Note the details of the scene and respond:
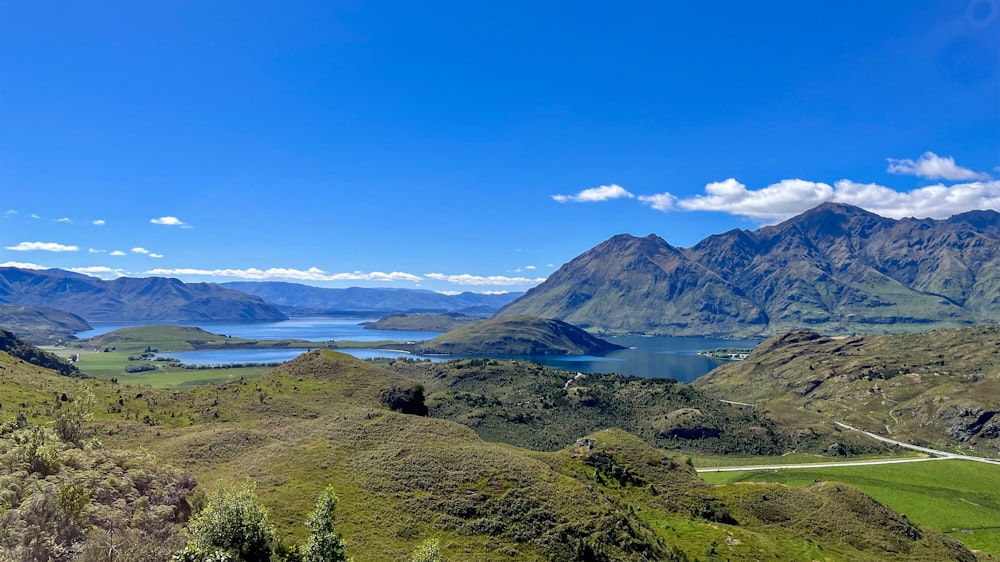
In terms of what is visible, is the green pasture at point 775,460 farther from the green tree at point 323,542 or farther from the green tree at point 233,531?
the green tree at point 233,531

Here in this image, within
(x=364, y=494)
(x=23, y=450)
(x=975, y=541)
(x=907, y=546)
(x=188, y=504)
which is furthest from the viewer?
(x=975, y=541)

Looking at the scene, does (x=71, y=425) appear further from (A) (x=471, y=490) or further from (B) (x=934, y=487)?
(B) (x=934, y=487)

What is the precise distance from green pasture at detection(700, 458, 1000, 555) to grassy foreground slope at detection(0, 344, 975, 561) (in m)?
35.2

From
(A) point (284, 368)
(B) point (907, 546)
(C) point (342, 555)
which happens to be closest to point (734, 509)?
(B) point (907, 546)

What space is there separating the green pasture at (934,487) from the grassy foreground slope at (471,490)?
35181 mm

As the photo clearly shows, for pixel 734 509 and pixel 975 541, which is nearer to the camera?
pixel 734 509

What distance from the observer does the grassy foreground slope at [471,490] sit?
73500 mm

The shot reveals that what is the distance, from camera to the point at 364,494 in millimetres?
80625

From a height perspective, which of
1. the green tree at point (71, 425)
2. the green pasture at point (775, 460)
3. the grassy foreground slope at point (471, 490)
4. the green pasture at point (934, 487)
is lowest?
the green pasture at point (775, 460)

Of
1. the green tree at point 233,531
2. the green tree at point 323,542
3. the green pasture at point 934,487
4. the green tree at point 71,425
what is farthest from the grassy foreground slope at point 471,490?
the green pasture at point 934,487

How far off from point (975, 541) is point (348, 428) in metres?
152

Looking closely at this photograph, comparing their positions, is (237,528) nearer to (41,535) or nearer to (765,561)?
(41,535)

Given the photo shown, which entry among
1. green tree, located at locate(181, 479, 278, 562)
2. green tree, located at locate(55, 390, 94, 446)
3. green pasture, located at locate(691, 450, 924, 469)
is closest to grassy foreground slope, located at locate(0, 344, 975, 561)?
green tree, located at locate(55, 390, 94, 446)

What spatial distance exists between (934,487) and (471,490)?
535 ft
